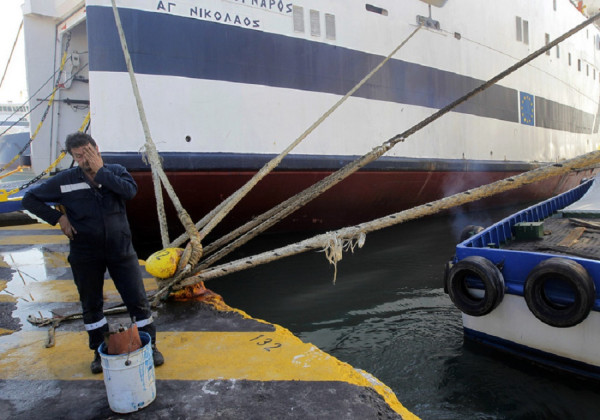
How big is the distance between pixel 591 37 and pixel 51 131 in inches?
791

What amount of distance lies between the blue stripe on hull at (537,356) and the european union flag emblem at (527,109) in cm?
1053

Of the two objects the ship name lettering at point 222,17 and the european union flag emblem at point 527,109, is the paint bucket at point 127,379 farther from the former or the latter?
the european union flag emblem at point 527,109

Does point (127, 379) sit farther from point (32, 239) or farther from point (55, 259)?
point (32, 239)

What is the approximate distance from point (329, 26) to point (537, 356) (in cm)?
612

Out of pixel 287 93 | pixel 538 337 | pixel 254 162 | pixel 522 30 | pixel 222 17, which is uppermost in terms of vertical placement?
pixel 522 30

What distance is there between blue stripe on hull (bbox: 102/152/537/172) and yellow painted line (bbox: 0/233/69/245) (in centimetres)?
212

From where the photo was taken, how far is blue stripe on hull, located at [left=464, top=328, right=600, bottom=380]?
10.3 feet

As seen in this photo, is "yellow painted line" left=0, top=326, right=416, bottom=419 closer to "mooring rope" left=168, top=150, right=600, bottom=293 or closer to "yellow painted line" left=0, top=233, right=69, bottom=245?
"mooring rope" left=168, top=150, right=600, bottom=293

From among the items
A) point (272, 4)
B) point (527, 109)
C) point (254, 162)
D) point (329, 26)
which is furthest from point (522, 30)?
point (254, 162)

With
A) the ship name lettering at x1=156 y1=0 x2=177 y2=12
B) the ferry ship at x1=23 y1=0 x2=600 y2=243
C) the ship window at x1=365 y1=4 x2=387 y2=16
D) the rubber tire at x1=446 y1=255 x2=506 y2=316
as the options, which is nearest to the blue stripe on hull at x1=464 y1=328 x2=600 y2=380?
the rubber tire at x1=446 y1=255 x2=506 y2=316

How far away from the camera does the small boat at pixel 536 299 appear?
3.01 meters

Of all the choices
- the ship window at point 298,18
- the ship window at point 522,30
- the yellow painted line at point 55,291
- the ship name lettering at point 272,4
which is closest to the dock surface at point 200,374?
the yellow painted line at point 55,291

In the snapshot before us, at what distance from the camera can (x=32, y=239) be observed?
7277mm

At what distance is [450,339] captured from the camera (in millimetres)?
3990
